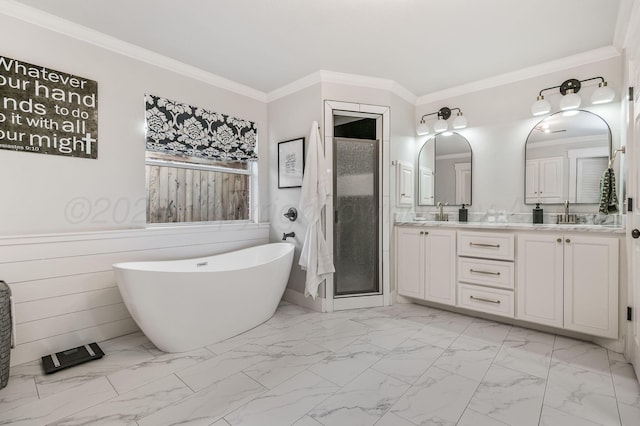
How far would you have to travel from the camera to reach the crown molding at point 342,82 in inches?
116

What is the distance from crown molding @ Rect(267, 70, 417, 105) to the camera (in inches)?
116

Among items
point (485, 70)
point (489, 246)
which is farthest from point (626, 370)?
point (485, 70)

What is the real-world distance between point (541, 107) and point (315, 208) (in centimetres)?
224

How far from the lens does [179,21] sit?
213cm

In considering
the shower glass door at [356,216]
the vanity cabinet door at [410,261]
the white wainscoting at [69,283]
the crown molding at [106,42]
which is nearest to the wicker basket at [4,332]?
the white wainscoting at [69,283]

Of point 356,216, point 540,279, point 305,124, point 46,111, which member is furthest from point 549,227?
point 46,111

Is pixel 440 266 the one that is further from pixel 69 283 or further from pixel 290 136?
pixel 69 283

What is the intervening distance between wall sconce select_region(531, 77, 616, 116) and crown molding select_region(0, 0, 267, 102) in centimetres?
291

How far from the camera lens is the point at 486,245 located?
266 centimetres

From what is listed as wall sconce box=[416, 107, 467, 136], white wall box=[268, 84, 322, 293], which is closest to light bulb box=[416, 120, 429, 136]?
wall sconce box=[416, 107, 467, 136]

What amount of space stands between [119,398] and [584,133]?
3.93 meters

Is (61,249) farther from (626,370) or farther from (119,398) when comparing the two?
(626,370)

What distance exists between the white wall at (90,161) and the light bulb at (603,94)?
351 cm

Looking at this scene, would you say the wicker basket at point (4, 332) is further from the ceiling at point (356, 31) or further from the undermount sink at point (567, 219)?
the undermount sink at point (567, 219)
